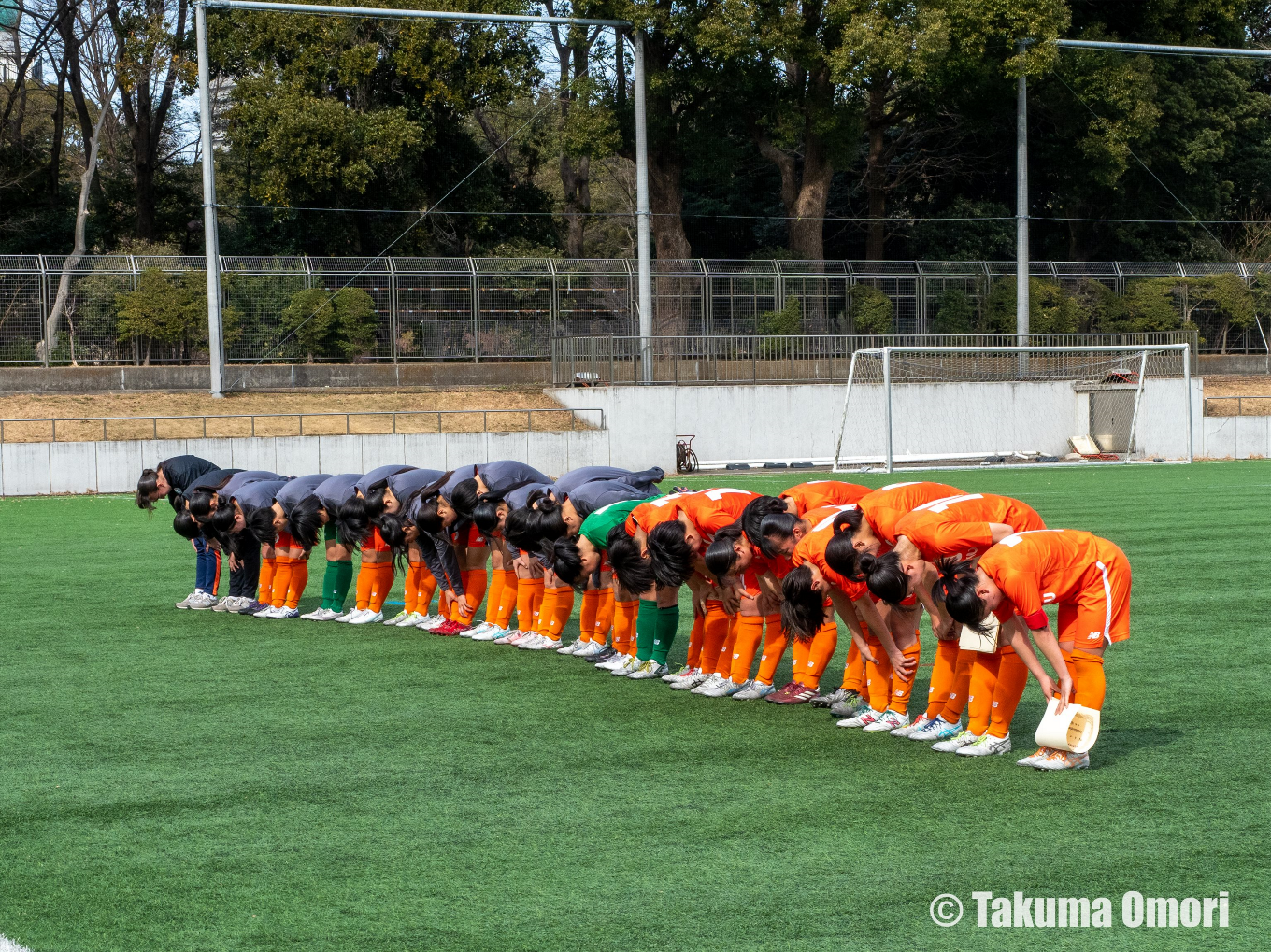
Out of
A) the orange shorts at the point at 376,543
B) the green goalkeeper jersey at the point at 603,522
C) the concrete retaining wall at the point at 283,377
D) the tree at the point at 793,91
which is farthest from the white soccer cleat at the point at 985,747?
the tree at the point at 793,91

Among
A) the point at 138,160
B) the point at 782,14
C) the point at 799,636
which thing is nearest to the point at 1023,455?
the point at 782,14

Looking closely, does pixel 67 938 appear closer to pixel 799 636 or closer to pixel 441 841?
pixel 441 841

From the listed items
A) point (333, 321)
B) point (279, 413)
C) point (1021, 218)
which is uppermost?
point (1021, 218)

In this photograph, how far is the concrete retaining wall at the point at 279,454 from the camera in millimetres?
23781

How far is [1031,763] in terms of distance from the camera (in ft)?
20.4

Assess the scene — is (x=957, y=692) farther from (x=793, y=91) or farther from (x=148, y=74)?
(x=148, y=74)

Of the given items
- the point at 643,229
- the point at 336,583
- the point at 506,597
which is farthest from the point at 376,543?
the point at 643,229

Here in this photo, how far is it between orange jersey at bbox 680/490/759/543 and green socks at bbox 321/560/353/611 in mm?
3967

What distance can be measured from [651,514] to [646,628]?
849 mm

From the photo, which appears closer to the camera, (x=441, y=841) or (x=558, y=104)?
(x=441, y=841)

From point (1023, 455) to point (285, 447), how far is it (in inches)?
616

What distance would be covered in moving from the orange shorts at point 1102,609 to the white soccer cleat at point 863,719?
1.26 m

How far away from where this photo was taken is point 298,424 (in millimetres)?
26734

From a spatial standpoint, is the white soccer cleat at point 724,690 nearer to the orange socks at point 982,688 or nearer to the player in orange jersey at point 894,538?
the player in orange jersey at point 894,538
